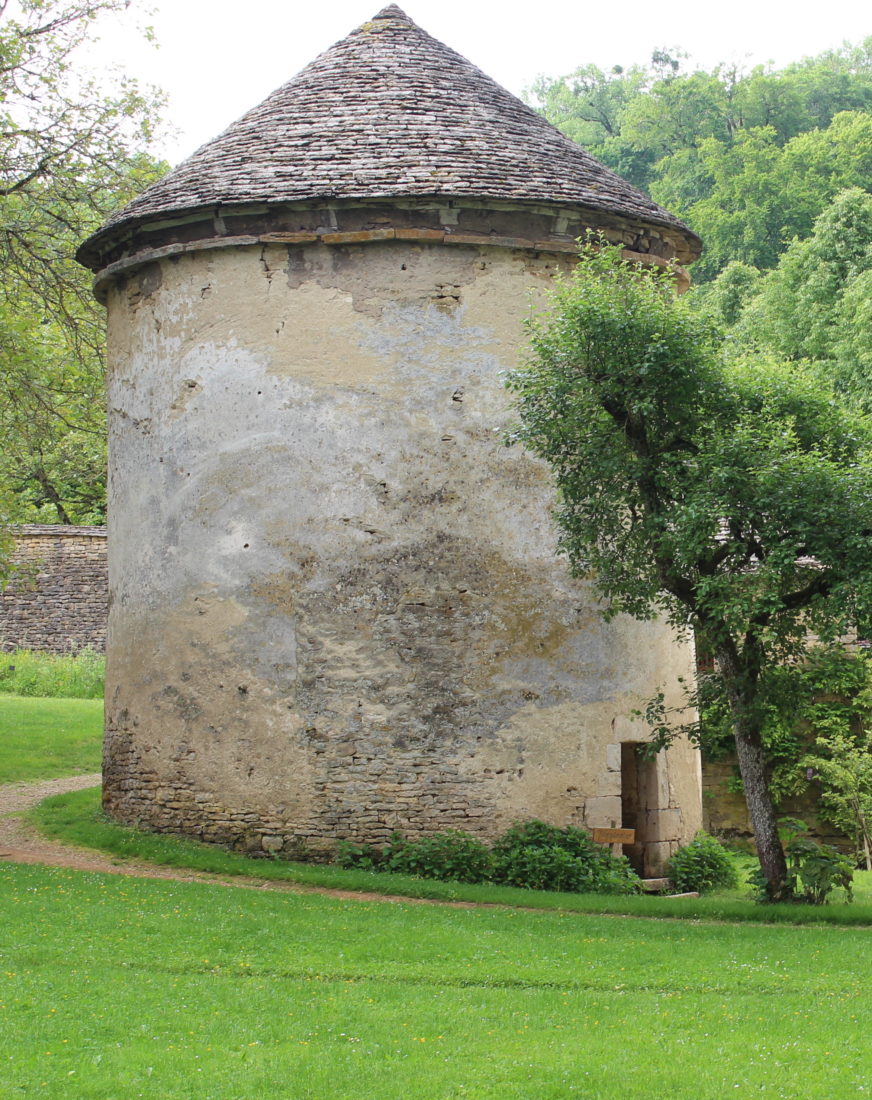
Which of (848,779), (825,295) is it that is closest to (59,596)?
(848,779)

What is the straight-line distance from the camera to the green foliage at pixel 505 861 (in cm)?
1245

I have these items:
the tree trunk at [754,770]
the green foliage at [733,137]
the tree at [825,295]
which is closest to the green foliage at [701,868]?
the tree trunk at [754,770]

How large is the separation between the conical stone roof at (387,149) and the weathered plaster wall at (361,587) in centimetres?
70

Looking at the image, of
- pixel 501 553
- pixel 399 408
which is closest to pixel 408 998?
pixel 501 553

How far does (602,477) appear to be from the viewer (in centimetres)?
1155

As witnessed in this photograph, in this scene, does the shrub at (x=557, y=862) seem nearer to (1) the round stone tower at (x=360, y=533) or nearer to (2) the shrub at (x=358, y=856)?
(1) the round stone tower at (x=360, y=533)

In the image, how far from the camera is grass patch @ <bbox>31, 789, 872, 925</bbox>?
11445mm

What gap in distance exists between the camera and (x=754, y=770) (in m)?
11.7

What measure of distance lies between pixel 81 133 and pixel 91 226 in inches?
51.9

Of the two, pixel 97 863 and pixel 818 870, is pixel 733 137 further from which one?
pixel 97 863

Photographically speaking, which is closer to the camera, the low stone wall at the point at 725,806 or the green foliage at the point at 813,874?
the green foliage at the point at 813,874

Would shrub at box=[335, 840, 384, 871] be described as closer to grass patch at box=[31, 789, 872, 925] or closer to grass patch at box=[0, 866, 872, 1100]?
grass patch at box=[31, 789, 872, 925]

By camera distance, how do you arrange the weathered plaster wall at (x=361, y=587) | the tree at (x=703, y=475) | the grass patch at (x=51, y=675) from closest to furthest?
the tree at (x=703, y=475) → the weathered plaster wall at (x=361, y=587) → the grass patch at (x=51, y=675)

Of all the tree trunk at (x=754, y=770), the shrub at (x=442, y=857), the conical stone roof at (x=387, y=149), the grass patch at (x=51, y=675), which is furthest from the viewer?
the grass patch at (x=51, y=675)
